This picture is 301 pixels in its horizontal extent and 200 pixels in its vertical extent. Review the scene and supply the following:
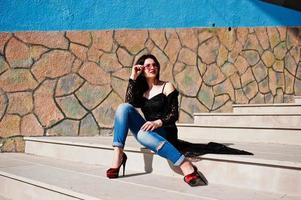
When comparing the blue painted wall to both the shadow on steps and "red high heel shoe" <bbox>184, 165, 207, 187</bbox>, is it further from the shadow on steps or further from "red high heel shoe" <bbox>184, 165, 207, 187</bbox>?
"red high heel shoe" <bbox>184, 165, 207, 187</bbox>

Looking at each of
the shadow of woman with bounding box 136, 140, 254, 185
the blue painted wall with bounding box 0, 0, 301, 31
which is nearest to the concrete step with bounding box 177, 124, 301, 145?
the shadow of woman with bounding box 136, 140, 254, 185

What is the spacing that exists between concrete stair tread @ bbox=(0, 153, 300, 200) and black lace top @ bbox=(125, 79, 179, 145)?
37 cm

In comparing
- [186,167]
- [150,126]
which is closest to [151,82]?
[150,126]

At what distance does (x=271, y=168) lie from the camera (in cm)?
201

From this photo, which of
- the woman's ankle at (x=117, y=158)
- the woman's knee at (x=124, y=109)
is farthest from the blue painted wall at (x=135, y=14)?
the woman's ankle at (x=117, y=158)

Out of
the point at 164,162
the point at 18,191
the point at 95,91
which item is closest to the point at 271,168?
the point at 164,162

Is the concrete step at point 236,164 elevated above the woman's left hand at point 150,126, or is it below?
below

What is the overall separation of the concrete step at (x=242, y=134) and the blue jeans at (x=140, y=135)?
1011mm

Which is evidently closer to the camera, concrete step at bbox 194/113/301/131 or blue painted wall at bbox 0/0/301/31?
concrete step at bbox 194/113/301/131

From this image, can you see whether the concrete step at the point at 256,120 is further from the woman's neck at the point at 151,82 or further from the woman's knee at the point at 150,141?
the woman's knee at the point at 150,141

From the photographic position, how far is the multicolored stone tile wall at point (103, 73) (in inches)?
146

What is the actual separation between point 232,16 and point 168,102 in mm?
3145

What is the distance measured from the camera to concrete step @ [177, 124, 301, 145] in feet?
9.67

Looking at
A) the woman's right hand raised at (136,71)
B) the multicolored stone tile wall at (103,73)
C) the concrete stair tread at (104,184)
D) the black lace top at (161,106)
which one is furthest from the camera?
the multicolored stone tile wall at (103,73)
